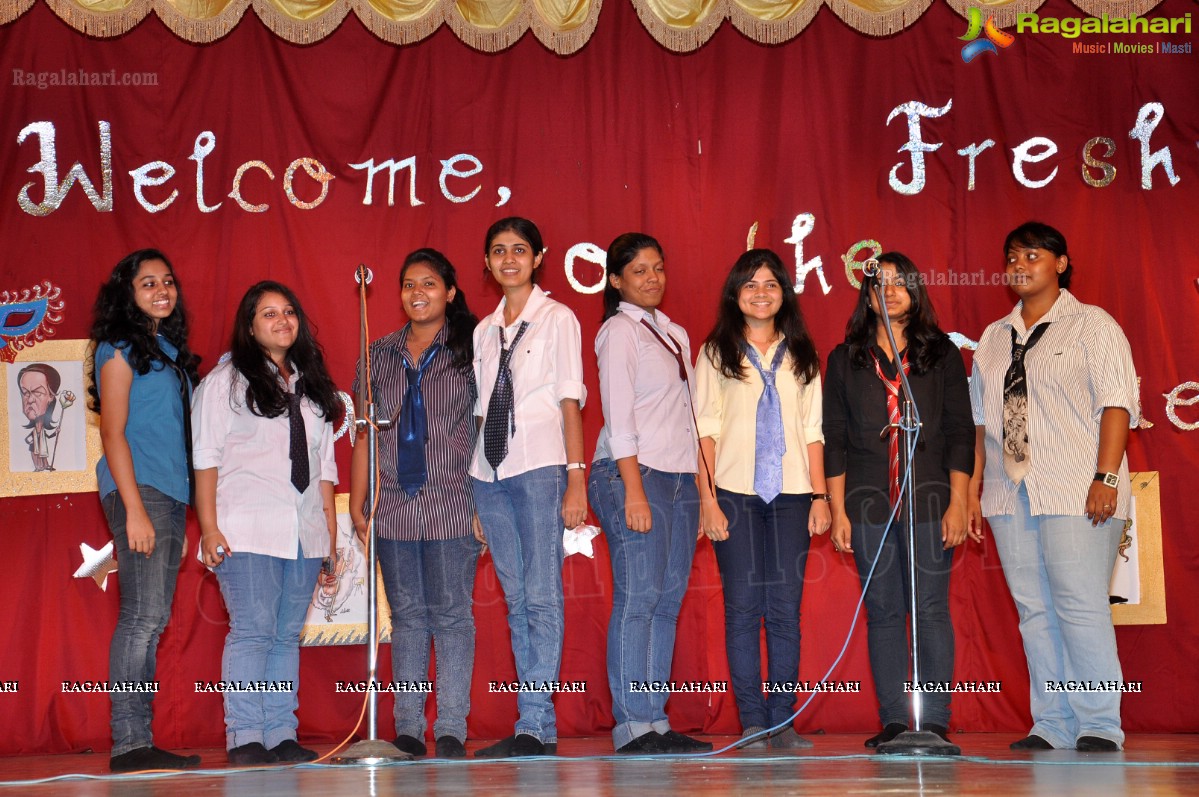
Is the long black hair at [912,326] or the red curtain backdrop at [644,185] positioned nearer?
the long black hair at [912,326]

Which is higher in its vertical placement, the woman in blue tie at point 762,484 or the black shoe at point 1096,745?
the woman in blue tie at point 762,484

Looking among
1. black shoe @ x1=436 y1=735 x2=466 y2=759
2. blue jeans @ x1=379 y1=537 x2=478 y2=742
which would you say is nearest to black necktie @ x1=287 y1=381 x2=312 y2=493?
blue jeans @ x1=379 y1=537 x2=478 y2=742

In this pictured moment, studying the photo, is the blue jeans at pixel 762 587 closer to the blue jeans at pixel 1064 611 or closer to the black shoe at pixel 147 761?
the blue jeans at pixel 1064 611

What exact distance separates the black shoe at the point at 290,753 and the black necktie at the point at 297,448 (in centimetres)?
77

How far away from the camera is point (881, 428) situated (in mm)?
3908

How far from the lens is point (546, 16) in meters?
4.72

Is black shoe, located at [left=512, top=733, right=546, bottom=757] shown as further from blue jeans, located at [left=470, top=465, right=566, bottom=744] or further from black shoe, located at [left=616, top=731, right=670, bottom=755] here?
black shoe, located at [left=616, top=731, right=670, bottom=755]

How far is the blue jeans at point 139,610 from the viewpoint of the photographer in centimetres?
375

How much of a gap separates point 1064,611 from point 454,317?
2134mm

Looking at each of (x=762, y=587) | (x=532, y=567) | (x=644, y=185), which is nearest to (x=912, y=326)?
(x=762, y=587)

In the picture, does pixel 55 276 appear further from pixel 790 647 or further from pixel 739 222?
pixel 790 647

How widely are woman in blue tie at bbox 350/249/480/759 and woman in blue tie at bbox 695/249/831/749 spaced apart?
78 cm

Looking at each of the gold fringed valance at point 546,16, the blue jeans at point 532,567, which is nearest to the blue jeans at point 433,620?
the blue jeans at point 532,567

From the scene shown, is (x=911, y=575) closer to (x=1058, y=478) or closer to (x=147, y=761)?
(x=1058, y=478)
